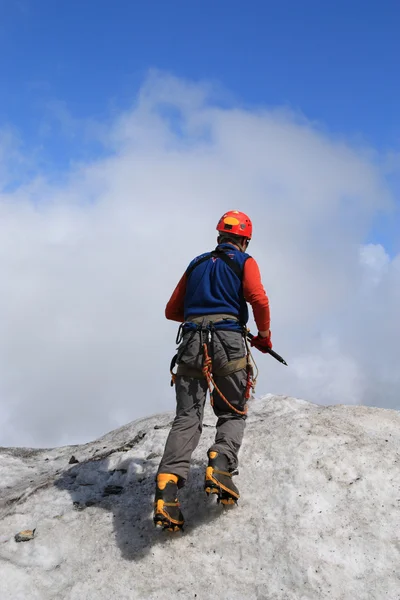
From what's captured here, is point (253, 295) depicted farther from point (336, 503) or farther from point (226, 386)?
point (336, 503)

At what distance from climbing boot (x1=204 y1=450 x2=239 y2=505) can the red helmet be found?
3206 millimetres

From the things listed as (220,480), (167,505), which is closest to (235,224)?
(220,480)

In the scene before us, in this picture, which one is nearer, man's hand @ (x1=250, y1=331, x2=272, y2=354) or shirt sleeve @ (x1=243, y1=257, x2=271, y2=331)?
shirt sleeve @ (x1=243, y1=257, x2=271, y2=331)

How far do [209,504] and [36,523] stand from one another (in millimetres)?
2525

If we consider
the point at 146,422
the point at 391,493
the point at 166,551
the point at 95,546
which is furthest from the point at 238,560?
the point at 146,422

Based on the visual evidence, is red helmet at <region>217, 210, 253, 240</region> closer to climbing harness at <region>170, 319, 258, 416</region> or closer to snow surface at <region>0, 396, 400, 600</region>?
climbing harness at <region>170, 319, 258, 416</region>

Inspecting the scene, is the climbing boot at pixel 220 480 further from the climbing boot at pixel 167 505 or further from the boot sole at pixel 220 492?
the climbing boot at pixel 167 505

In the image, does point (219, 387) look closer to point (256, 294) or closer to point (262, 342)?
point (262, 342)

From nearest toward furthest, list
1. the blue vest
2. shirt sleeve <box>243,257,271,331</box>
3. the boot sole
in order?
1. the boot sole
2. shirt sleeve <box>243,257,271,331</box>
3. the blue vest

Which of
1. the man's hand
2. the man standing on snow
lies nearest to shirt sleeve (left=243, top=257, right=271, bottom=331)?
the man standing on snow

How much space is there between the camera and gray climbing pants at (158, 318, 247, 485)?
721 centimetres

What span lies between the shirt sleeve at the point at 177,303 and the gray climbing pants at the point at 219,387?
85 centimetres

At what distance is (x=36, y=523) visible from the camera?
768 cm

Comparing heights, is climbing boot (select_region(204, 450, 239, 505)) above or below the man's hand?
below
